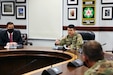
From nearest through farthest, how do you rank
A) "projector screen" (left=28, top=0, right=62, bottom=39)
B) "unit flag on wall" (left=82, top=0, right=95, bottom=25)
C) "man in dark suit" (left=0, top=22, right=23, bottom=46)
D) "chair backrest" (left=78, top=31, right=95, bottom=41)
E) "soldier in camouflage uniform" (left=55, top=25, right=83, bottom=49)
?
"soldier in camouflage uniform" (left=55, top=25, right=83, bottom=49) → "chair backrest" (left=78, top=31, right=95, bottom=41) → "man in dark suit" (left=0, top=22, right=23, bottom=46) → "unit flag on wall" (left=82, top=0, right=95, bottom=25) → "projector screen" (left=28, top=0, right=62, bottom=39)

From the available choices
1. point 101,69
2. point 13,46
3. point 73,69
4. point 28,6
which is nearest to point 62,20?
point 28,6

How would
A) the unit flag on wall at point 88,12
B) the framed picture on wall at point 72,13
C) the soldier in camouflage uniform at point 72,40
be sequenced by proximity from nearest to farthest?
the soldier in camouflage uniform at point 72,40, the unit flag on wall at point 88,12, the framed picture on wall at point 72,13

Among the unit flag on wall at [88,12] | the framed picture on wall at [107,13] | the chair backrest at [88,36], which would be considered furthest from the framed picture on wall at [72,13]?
the chair backrest at [88,36]

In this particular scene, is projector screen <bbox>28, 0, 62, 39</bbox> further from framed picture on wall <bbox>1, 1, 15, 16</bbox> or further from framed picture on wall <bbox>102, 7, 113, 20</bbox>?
framed picture on wall <bbox>102, 7, 113, 20</bbox>

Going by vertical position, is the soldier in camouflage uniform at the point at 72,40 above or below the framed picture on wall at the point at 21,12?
below

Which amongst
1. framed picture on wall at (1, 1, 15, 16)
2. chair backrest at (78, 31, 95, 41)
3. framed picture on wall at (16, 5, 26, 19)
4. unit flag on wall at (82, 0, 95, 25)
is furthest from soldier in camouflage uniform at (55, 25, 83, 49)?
framed picture on wall at (1, 1, 15, 16)

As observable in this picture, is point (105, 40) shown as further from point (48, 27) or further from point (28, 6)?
point (28, 6)

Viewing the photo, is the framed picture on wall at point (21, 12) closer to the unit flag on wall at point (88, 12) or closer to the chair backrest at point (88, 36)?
the unit flag on wall at point (88, 12)

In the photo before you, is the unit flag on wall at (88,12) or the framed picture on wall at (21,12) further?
the framed picture on wall at (21,12)

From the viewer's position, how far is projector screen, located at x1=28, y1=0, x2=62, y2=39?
6.84 metres

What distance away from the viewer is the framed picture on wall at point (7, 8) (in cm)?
746

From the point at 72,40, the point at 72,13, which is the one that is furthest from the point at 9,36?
the point at 72,13

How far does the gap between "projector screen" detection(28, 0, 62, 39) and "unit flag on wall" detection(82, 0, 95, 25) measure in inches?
26.6

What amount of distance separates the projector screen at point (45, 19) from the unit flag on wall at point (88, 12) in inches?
26.6
